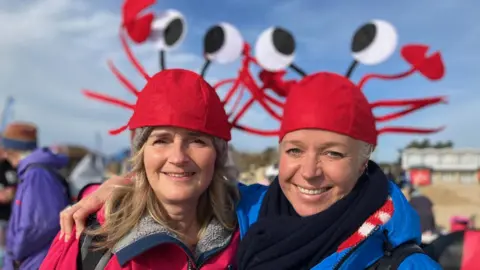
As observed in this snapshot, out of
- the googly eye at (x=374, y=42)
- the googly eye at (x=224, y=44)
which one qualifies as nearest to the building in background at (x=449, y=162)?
the googly eye at (x=224, y=44)

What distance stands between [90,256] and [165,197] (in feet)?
1.20

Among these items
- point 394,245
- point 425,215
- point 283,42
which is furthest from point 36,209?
point 425,215

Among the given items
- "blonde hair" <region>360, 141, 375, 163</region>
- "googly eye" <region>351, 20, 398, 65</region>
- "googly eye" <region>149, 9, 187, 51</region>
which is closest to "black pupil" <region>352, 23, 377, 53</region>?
"googly eye" <region>351, 20, 398, 65</region>

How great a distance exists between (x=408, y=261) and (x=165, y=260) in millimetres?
920

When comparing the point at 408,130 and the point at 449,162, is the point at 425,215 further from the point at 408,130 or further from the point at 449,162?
the point at 449,162

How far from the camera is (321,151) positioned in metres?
1.76

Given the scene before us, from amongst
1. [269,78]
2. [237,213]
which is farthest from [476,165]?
[237,213]

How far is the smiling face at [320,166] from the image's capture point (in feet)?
5.72

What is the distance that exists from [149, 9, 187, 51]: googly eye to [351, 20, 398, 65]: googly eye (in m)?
2.28

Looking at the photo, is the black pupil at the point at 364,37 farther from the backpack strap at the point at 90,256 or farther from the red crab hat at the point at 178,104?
the backpack strap at the point at 90,256

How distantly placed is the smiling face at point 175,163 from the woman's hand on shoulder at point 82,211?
27 cm

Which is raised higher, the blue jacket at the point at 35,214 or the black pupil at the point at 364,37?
the black pupil at the point at 364,37

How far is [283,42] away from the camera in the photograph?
18.3 feet

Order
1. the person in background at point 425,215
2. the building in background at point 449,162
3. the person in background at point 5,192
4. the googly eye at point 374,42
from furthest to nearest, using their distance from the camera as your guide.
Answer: the building in background at point 449,162, the person in background at point 425,215, the googly eye at point 374,42, the person in background at point 5,192
